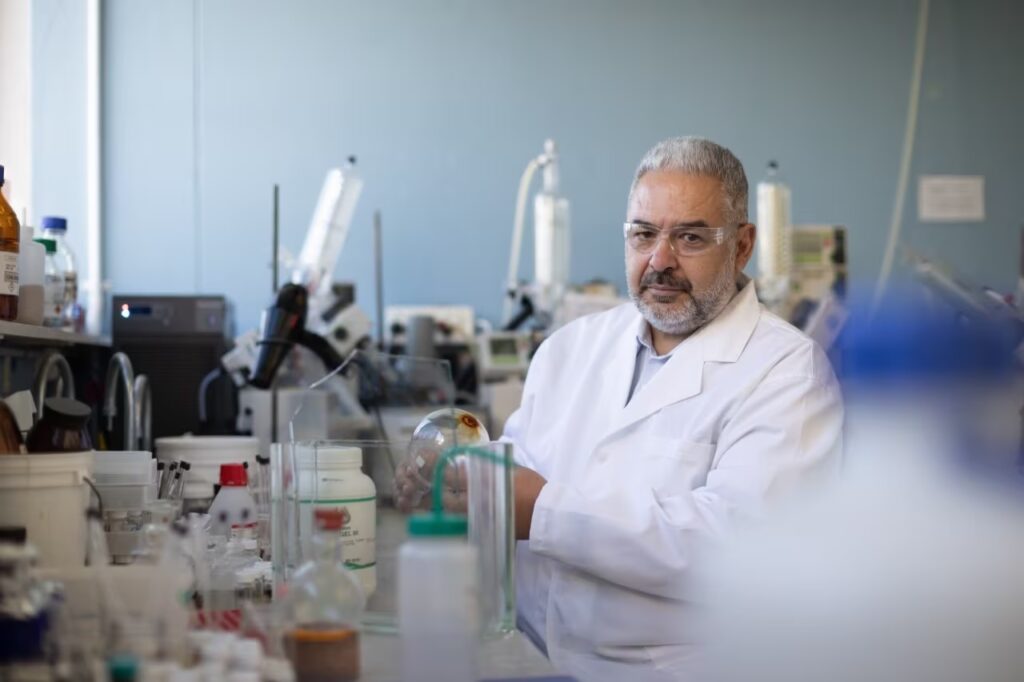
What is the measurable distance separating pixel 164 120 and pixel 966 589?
284cm

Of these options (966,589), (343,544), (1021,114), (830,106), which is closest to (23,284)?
(343,544)

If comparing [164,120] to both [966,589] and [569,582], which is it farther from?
[966,589]

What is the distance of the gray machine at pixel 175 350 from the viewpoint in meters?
2.72

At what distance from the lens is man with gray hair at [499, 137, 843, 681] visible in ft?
5.24

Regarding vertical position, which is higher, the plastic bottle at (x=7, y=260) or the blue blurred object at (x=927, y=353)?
the plastic bottle at (x=7, y=260)

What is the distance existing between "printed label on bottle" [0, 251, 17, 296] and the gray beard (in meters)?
1.04

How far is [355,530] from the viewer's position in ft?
4.30

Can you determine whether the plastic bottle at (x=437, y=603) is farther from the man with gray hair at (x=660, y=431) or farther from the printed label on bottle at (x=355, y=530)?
the man with gray hair at (x=660, y=431)

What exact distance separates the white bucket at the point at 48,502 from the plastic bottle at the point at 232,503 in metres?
0.54

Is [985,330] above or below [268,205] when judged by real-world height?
below

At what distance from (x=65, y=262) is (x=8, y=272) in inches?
30.8

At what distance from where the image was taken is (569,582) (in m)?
1.73

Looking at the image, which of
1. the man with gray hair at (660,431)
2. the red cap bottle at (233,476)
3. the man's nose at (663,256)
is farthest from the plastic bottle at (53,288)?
the man's nose at (663,256)

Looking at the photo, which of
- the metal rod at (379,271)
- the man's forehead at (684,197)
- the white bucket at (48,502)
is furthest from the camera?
the metal rod at (379,271)
